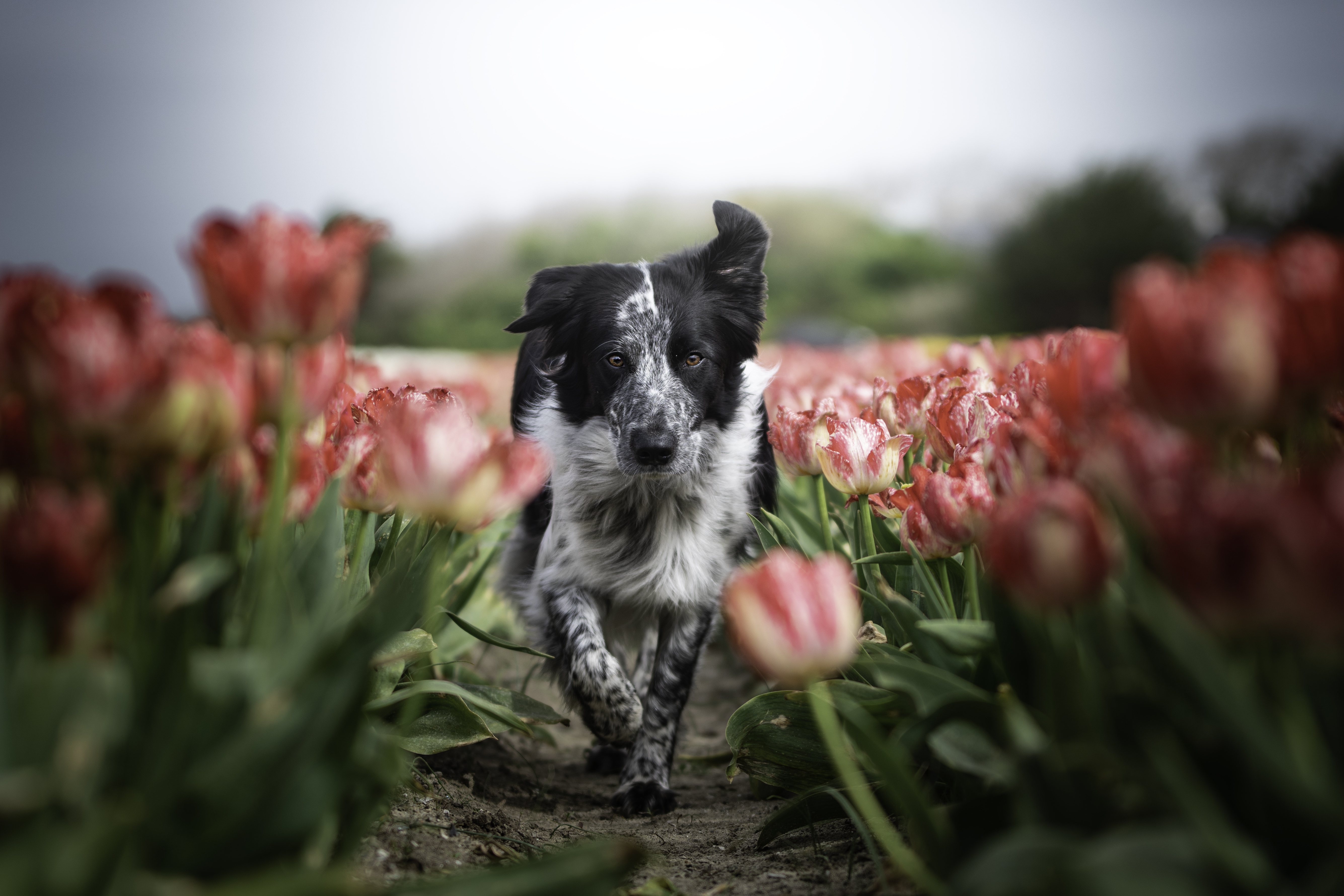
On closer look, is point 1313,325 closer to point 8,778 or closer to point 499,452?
point 499,452

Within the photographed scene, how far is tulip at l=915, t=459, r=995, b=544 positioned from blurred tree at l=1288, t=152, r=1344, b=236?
114ft

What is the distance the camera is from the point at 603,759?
3.52 m

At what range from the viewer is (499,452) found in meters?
1.35

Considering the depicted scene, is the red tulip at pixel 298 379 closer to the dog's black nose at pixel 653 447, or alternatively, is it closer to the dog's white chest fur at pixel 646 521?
the dog's black nose at pixel 653 447

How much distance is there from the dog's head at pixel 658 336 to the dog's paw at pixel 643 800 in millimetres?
1001

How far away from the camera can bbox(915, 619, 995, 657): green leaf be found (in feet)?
5.18

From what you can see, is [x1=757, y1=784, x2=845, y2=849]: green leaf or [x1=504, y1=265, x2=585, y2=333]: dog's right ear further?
[x1=504, y1=265, x2=585, y2=333]: dog's right ear

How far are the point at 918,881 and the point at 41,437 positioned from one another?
1.31 meters

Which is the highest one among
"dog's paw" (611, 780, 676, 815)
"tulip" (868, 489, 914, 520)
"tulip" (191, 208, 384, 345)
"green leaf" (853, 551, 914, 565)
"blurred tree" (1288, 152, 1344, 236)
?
"blurred tree" (1288, 152, 1344, 236)

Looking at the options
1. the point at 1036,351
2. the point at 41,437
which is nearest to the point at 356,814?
the point at 41,437

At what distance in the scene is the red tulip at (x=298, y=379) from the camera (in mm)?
1283

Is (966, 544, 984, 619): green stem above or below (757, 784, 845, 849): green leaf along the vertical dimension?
above

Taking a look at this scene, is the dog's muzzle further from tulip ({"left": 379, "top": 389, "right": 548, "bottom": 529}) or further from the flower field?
tulip ({"left": 379, "top": 389, "right": 548, "bottom": 529})

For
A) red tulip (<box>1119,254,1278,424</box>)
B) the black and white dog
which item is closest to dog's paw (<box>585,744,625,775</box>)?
the black and white dog
